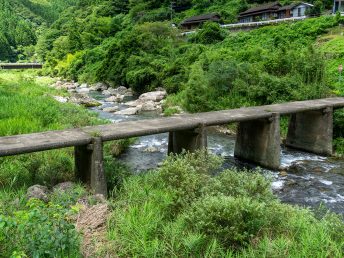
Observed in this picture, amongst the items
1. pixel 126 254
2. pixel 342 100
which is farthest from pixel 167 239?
pixel 342 100

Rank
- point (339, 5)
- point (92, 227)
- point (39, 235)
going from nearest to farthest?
point (39, 235) → point (92, 227) → point (339, 5)

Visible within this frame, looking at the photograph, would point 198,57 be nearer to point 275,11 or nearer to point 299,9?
point 275,11

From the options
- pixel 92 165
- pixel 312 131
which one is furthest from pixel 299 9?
pixel 92 165

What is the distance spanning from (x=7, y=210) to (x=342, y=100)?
16.2m

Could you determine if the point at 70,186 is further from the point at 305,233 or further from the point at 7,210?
the point at 305,233

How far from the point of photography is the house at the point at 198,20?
58.2m

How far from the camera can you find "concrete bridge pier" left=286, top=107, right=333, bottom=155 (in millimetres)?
16281

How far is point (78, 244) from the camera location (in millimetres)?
5086

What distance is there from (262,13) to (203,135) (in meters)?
48.1

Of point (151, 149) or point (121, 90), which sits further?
point (121, 90)

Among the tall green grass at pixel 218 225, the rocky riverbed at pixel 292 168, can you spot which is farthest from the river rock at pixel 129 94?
A: the tall green grass at pixel 218 225

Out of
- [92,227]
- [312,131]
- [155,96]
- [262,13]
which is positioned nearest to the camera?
[92,227]

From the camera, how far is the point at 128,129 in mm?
11008

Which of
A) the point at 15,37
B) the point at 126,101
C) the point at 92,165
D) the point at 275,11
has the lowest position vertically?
the point at 126,101
